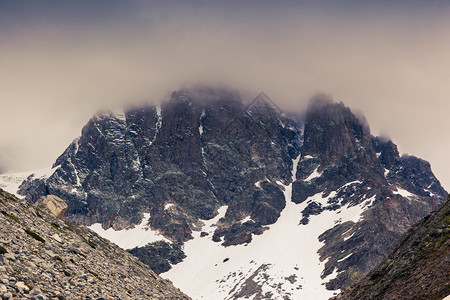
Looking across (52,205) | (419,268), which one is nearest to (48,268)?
(419,268)

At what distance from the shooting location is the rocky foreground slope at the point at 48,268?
30.0 meters

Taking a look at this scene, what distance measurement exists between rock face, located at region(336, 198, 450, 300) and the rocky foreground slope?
26816mm

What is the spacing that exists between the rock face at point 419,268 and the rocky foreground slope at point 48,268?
1056 inches

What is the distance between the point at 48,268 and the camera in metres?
35.9

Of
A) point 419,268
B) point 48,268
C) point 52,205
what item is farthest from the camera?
point 52,205

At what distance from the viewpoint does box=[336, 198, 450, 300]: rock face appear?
44.8 meters

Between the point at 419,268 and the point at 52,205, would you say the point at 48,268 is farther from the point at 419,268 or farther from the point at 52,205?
the point at 52,205

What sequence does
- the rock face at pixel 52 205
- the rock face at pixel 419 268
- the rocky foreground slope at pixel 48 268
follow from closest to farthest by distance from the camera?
the rocky foreground slope at pixel 48 268 → the rock face at pixel 419 268 → the rock face at pixel 52 205

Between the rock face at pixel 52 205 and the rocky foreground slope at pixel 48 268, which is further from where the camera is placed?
the rock face at pixel 52 205

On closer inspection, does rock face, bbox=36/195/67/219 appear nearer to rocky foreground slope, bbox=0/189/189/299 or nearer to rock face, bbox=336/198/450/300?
rocky foreground slope, bbox=0/189/189/299

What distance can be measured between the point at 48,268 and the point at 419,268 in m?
39.2

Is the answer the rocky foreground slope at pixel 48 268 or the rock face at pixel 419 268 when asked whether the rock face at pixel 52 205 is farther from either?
the rock face at pixel 419 268

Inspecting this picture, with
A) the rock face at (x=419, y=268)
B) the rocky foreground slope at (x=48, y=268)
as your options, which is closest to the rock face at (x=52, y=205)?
the rocky foreground slope at (x=48, y=268)

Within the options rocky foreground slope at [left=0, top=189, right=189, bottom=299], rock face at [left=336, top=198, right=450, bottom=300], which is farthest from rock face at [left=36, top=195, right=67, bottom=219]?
rock face at [left=336, top=198, right=450, bottom=300]
